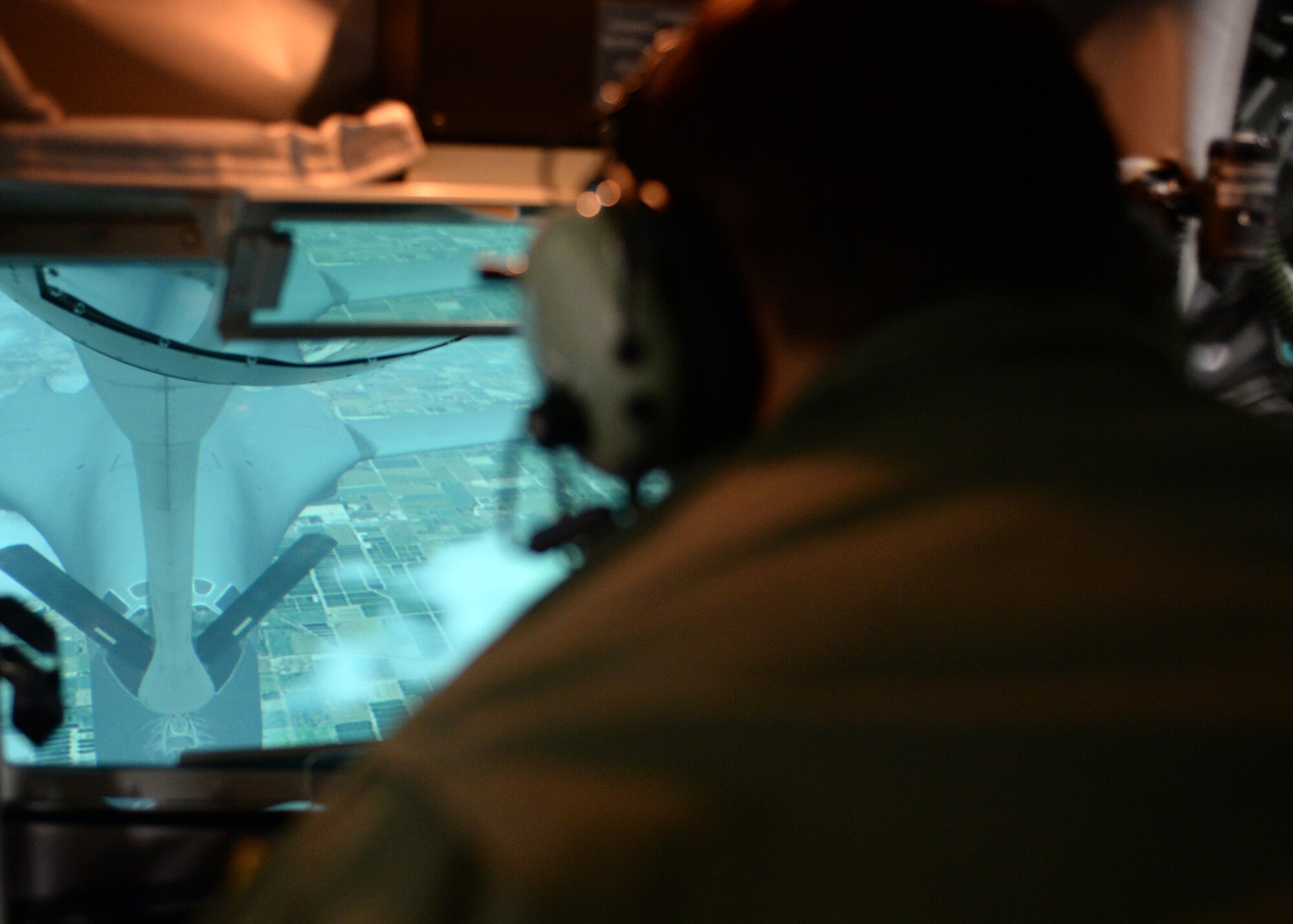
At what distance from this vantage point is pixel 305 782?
5.34 ft

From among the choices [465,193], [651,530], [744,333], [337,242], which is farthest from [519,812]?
[337,242]

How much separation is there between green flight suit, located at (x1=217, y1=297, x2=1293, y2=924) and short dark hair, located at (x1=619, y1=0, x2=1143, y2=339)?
0.31ft

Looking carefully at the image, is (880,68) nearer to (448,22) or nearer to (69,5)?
(448,22)

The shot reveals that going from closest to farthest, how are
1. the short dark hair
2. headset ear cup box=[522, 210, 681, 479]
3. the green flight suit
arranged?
the green flight suit
the short dark hair
headset ear cup box=[522, 210, 681, 479]

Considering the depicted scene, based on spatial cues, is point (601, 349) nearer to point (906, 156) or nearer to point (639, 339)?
point (639, 339)

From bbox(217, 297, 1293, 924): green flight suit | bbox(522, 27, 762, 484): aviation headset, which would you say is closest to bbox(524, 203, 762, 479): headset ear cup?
bbox(522, 27, 762, 484): aviation headset

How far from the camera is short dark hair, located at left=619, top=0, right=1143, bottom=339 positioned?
55 cm

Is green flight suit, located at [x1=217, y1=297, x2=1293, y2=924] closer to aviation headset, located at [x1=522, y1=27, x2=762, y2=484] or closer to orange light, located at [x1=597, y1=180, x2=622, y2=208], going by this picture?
aviation headset, located at [x1=522, y1=27, x2=762, y2=484]

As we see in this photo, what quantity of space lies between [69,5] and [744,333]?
86cm

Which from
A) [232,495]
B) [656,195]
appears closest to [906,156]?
[656,195]

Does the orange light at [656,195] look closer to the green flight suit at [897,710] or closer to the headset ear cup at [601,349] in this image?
the headset ear cup at [601,349]

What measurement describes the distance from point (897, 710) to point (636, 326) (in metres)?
0.36

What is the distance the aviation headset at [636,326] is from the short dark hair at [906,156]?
4 cm

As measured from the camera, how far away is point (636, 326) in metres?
0.69
